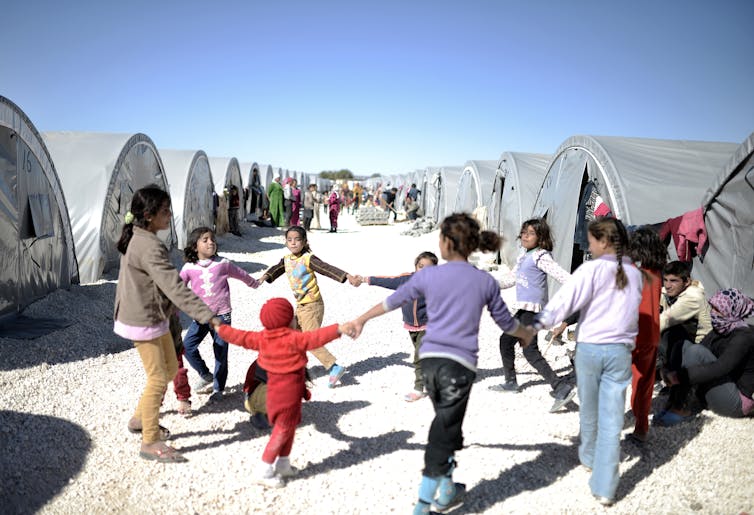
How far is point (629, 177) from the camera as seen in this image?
278 inches

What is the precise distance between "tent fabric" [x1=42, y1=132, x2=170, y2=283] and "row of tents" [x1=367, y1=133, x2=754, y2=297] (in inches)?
352

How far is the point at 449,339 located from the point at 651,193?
5.36 m

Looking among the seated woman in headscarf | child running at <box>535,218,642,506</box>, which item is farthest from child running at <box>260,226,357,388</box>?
the seated woman in headscarf

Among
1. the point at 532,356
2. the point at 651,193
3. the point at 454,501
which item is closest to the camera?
the point at 454,501

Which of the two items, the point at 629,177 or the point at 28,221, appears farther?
the point at 28,221

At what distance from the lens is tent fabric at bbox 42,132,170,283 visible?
9609mm

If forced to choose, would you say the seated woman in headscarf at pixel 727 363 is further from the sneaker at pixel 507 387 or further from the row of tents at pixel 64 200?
the row of tents at pixel 64 200

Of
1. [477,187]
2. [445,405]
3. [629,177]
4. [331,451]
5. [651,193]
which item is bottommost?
[331,451]

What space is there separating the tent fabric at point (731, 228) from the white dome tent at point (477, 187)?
10009 mm

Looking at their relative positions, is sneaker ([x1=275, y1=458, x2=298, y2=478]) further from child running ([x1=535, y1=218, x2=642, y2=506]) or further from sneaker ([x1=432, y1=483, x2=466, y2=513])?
child running ([x1=535, y1=218, x2=642, y2=506])

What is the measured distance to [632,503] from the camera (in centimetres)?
328

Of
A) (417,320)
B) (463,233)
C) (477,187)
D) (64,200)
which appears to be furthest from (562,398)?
(477,187)

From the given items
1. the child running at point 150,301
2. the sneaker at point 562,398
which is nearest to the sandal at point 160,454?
the child running at point 150,301

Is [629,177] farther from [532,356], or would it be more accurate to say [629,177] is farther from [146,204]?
[146,204]
